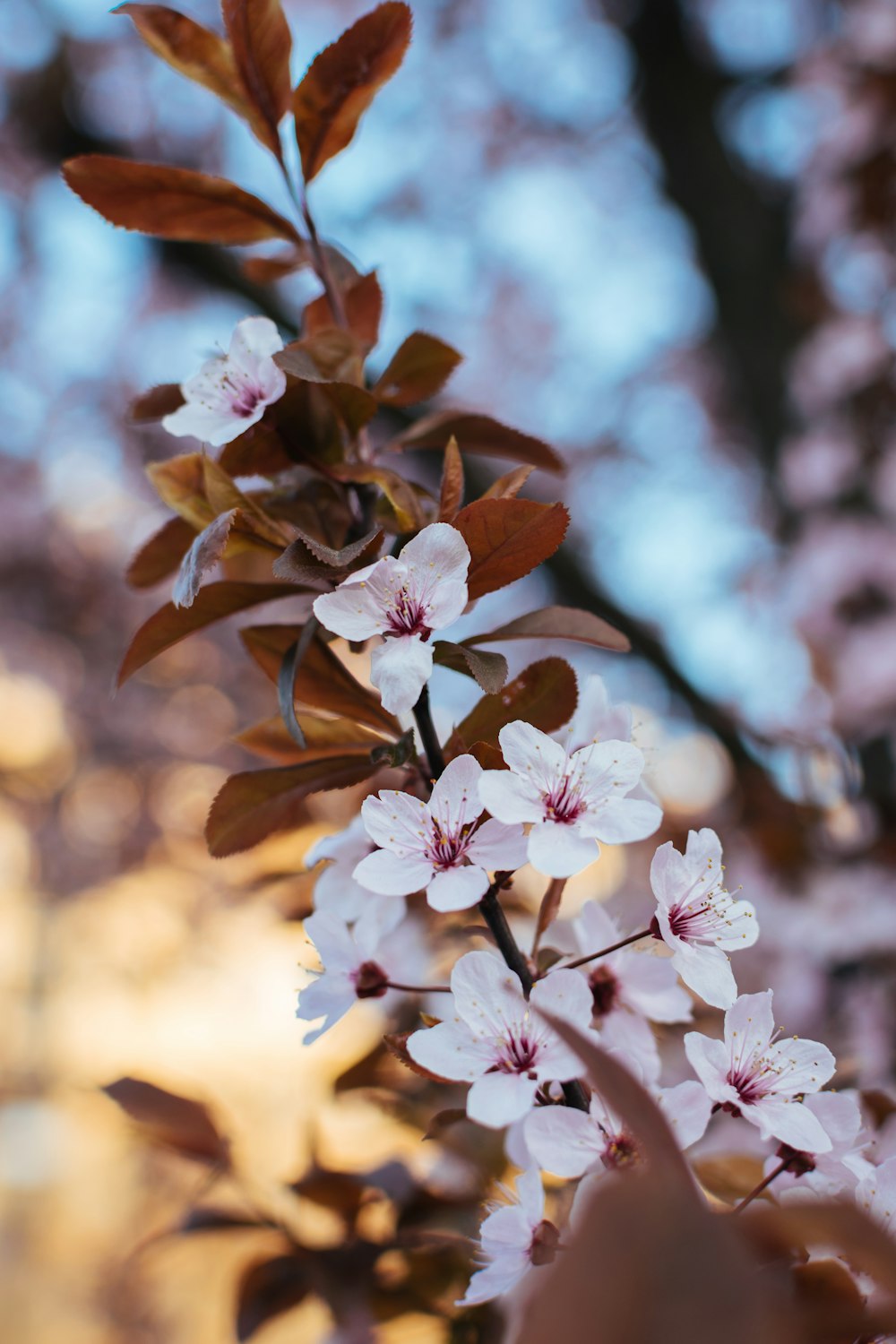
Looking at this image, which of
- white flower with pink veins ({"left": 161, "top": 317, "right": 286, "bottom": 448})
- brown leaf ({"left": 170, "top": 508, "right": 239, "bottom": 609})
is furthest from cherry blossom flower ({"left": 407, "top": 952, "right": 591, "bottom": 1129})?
white flower with pink veins ({"left": 161, "top": 317, "right": 286, "bottom": 448})

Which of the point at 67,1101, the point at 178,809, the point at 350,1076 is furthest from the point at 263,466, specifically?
the point at 67,1101

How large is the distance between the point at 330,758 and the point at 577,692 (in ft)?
0.52

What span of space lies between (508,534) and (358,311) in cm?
28

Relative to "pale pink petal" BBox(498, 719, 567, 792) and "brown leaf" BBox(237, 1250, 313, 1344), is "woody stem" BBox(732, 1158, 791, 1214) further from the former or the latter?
"brown leaf" BBox(237, 1250, 313, 1344)

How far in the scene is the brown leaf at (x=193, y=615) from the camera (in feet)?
1.85

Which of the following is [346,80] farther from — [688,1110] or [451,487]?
[688,1110]

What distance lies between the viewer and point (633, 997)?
542 millimetres

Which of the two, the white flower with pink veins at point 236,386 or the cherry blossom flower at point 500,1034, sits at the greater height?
the white flower with pink veins at point 236,386

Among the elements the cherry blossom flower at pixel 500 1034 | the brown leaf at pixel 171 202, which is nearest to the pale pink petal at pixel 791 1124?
the cherry blossom flower at pixel 500 1034

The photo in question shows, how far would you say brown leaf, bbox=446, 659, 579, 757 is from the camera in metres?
0.54

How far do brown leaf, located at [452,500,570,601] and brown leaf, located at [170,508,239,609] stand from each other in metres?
0.12

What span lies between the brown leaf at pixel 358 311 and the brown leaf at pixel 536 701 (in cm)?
28

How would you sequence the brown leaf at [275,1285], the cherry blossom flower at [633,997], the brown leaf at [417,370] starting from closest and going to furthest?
1. the cherry blossom flower at [633,997]
2. the brown leaf at [417,370]
3. the brown leaf at [275,1285]

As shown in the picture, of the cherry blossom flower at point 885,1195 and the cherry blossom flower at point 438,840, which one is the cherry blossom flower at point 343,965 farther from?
the cherry blossom flower at point 885,1195
